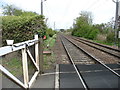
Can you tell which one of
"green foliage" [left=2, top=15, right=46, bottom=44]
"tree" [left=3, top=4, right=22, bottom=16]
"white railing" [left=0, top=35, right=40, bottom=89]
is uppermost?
"tree" [left=3, top=4, right=22, bottom=16]

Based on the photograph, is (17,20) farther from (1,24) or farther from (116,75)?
(116,75)

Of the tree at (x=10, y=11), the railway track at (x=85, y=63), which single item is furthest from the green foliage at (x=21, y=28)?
the tree at (x=10, y=11)

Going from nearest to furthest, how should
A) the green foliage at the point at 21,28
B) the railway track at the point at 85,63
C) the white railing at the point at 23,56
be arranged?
the white railing at the point at 23,56
the railway track at the point at 85,63
the green foliage at the point at 21,28

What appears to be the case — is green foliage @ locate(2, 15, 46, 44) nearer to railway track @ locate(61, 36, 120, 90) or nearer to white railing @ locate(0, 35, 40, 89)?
white railing @ locate(0, 35, 40, 89)

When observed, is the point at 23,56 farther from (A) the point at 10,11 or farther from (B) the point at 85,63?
(A) the point at 10,11

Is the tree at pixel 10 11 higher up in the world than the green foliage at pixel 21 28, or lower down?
higher up

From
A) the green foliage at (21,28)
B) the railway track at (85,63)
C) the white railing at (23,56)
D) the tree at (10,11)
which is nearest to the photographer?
the white railing at (23,56)

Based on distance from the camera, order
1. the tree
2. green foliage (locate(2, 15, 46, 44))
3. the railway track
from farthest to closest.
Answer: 1. the tree
2. green foliage (locate(2, 15, 46, 44))
3. the railway track

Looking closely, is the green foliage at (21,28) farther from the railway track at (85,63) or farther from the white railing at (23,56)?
the railway track at (85,63)

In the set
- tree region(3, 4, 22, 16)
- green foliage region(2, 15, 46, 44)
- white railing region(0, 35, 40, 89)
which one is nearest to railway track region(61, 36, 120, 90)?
white railing region(0, 35, 40, 89)

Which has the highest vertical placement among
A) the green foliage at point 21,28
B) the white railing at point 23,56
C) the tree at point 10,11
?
the tree at point 10,11

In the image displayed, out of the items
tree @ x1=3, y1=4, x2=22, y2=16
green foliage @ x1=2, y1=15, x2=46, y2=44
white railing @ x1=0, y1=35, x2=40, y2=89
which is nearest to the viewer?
white railing @ x1=0, y1=35, x2=40, y2=89

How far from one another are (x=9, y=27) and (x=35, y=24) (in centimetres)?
114

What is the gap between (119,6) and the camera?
17734 millimetres
